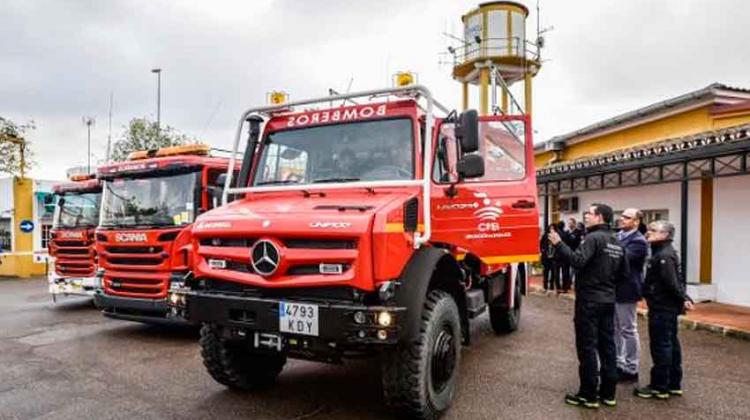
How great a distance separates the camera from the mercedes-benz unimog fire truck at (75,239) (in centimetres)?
980

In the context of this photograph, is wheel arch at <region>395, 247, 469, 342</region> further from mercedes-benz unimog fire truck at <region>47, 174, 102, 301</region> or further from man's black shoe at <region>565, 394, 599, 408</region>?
mercedes-benz unimog fire truck at <region>47, 174, 102, 301</region>

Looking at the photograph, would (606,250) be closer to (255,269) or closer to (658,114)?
(255,269)

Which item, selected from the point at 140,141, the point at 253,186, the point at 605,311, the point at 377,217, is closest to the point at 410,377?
the point at 377,217

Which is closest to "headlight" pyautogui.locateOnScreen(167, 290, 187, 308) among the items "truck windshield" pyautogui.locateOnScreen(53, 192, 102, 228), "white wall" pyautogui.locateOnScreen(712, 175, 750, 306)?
"truck windshield" pyautogui.locateOnScreen(53, 192, 102, 228)

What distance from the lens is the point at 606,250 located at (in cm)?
465

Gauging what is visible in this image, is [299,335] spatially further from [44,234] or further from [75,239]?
[44,234]

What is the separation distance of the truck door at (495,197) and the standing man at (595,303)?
80 centimetres

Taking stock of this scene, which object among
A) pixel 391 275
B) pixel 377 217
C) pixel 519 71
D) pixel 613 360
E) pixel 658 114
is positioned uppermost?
pixel 519 71

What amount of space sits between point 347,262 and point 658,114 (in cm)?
1309

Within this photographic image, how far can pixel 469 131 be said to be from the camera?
14.1ft

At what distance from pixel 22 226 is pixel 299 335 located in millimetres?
18190

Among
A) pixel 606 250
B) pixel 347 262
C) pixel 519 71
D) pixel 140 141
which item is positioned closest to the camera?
pixel 347 262

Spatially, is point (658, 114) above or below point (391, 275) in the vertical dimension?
above

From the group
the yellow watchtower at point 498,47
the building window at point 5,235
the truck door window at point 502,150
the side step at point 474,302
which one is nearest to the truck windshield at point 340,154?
the truck door window at point 502,150
